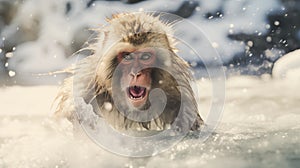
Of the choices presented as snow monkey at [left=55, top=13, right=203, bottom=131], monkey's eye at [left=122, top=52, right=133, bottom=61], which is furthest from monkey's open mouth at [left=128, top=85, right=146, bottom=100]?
monkey's eye at [left=122, top=52, right=133, bottom=61]

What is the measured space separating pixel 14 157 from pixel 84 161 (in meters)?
0.96

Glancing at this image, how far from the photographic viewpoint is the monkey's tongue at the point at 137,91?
11.4 ft

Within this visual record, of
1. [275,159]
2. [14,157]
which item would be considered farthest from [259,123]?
[14,157]

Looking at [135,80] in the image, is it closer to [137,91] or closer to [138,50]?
[137,91]

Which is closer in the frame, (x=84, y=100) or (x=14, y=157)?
(x=84, y=100)

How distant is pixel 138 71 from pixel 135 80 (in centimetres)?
11

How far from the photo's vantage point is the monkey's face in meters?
3.45

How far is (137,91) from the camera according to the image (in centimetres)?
351

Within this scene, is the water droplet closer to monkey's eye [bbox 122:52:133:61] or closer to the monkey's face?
the monkey's face

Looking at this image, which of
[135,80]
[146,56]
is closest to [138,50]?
[146,56]

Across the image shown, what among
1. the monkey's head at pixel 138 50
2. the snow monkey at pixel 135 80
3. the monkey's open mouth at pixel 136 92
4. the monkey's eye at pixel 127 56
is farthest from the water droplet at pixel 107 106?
the monkey's eye at pixel 127 56

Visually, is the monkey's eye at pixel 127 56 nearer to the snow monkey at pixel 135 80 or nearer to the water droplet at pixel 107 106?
the snow monkey at pixel 135 80

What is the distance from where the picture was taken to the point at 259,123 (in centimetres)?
446

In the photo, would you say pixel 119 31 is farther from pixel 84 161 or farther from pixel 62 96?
pixel 84 161
